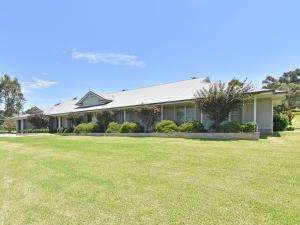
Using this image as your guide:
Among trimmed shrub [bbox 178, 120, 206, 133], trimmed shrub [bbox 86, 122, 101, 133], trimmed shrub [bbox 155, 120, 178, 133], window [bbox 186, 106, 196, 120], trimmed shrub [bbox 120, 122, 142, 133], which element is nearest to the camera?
trimmed shrub [bbox 178, 120, 206, 133]

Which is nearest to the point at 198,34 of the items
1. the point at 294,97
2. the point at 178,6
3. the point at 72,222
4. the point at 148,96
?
the point at 178,6

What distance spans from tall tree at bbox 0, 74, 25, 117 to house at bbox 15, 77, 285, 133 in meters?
36.3

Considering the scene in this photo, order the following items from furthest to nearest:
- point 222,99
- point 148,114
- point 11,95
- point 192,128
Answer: point 11,95, point 148,114, point 192,128, point 222,99

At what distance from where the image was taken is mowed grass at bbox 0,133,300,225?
4164 millimetres

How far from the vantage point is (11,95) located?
6588cm

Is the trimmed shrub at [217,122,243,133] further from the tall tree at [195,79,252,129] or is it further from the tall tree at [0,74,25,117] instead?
the tall tree at [0,74,25,117]

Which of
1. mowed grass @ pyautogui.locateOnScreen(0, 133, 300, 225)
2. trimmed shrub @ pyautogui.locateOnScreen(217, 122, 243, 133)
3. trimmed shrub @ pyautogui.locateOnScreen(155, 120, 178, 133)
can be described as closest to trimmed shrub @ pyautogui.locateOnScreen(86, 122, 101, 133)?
trimmed shrub @ pyautogui.locateOnScreen(155, 120, 178, 133)

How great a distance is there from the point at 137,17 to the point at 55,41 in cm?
930

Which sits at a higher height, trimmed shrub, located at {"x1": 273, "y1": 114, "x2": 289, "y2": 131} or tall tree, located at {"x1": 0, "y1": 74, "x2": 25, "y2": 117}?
tall tree, located at {"x1": 0, "y1": 74, "x2": 25, "y2": 117}

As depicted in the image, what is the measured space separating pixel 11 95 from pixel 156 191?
71.5 metres

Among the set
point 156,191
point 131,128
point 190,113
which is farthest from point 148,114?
point 156,191

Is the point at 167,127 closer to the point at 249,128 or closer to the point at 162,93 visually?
the point at 249,128

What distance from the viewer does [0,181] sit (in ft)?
22.9

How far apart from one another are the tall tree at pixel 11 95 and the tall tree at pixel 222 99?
62.8 m
